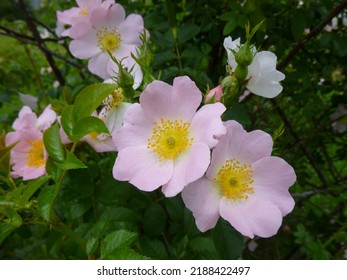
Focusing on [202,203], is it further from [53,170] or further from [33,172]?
[33,172]

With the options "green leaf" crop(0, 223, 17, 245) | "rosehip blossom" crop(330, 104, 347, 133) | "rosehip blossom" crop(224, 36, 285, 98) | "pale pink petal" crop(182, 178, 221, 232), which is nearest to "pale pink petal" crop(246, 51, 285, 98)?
"rosehip blossom" crop(224, 36, 285, 98)

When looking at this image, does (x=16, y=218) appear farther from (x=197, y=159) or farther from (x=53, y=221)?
(x=197, y=159)

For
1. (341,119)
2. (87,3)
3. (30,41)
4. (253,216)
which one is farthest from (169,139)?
(341,119)

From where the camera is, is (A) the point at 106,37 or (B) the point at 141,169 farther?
(A) the point at 106,37

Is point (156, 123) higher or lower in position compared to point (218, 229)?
higher
